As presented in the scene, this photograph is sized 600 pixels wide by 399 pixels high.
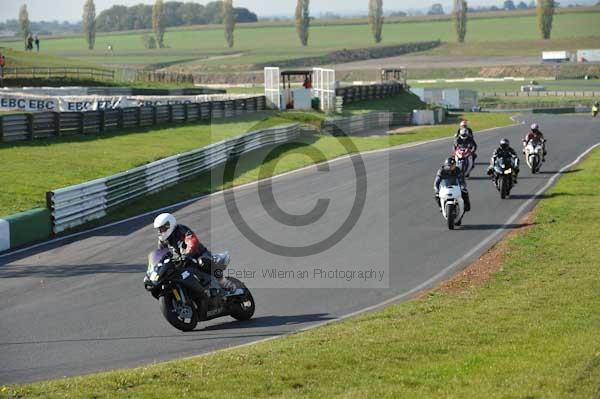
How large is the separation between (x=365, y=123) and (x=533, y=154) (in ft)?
80.4

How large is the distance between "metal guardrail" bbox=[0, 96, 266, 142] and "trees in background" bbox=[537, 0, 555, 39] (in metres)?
121

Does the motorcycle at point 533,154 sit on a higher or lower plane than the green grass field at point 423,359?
higher

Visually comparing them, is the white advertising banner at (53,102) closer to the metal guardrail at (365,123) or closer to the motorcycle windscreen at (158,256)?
the metal guardrail at (365,123)

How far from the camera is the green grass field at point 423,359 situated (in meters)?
9.57

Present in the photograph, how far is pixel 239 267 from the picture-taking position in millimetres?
18938

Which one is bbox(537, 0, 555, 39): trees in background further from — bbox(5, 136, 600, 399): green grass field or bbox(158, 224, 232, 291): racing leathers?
bbox(158, 224, 232, 291): racing leathers

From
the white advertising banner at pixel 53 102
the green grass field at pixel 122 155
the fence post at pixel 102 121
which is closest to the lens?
the green grass field at pixel 122 155

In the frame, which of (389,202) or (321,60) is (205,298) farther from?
(321,60)

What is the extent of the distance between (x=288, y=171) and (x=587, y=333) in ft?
78.9

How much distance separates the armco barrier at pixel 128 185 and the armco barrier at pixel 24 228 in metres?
0.32

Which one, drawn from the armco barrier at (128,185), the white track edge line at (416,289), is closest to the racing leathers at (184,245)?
the white track edge line at (416,289)

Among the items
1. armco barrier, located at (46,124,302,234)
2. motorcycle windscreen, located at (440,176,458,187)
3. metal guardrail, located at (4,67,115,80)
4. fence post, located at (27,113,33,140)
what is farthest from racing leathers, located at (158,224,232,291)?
metal guardrail, located at (4,67,115,80)

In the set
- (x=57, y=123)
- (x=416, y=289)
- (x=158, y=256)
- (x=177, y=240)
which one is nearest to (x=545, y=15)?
(x=57, y=123)

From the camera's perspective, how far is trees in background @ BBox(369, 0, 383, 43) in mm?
189875
